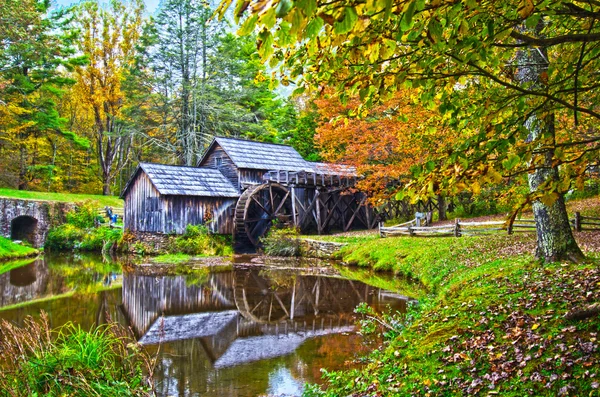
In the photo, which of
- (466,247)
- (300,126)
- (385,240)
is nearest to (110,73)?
(300,126)

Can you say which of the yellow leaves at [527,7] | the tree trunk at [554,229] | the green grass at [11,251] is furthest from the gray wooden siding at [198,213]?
the yellow leaves at [527,7]

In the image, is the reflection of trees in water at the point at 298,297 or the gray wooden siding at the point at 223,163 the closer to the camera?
the reflection of trees in water at the point at 298,297

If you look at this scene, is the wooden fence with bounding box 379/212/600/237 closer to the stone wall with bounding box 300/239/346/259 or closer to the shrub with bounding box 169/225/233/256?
the stone wall with bounding box 300/239/346/259

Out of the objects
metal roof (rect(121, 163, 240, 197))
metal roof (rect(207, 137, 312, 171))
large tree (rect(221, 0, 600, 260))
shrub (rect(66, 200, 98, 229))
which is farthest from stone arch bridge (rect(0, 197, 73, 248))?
large tree (rect(221, 0, 600, 260))

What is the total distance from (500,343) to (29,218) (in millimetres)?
30000

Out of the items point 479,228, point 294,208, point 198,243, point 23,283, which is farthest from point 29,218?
point 479,228

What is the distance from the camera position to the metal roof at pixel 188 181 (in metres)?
23.6

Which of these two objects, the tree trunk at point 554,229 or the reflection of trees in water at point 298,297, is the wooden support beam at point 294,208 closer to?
the reflection of trees in water at point 298,297

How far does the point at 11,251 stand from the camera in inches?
884

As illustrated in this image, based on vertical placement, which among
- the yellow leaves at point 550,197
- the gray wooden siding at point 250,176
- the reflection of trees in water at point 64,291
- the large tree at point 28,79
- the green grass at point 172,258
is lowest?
the reflection of trees in water at point 64,291

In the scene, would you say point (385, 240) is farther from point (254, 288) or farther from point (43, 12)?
point (43, 12)

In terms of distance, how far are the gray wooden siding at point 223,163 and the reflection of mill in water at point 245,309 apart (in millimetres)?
11186

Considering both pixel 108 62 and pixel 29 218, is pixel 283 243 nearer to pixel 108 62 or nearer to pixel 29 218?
pixel 29 218

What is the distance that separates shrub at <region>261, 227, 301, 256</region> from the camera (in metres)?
21.9
